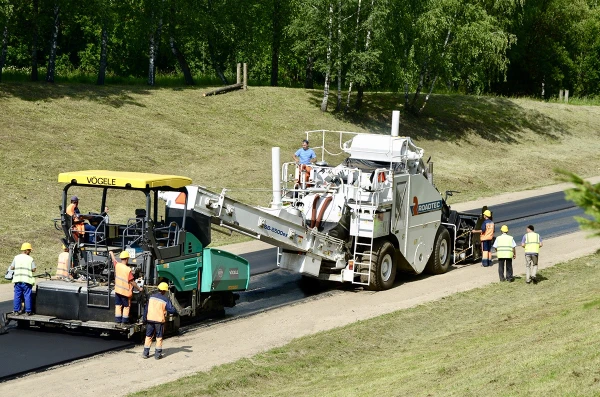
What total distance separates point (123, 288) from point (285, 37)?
4179 cm

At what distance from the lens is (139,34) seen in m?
47.8

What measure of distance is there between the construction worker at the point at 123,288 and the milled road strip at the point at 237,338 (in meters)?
0.64

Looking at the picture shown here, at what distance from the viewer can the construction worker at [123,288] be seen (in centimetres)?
1533

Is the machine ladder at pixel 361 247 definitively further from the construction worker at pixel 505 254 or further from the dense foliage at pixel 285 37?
the dense foliage at pixel 285 37

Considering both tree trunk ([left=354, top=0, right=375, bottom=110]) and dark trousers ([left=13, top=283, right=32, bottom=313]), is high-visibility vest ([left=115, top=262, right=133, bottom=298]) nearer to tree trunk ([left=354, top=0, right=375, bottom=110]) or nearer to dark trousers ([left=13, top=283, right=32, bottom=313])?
dark trousers ([left=13, top=283, right=32, bottom=313])

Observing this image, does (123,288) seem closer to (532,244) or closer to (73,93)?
(532,244)

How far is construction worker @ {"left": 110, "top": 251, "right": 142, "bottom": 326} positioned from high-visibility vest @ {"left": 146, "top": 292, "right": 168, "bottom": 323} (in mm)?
540

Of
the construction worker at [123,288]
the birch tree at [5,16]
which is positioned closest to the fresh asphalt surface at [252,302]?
the construction worker at [123,288]

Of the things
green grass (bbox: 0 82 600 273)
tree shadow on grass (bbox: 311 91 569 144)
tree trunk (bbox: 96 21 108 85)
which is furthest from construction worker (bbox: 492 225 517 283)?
tree trunk (bbox: 96 21 108 85)

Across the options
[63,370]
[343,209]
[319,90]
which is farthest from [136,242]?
[319,90]

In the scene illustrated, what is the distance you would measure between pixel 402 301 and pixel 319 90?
3456 centimetres

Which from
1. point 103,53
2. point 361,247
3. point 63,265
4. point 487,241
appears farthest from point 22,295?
point 103,53

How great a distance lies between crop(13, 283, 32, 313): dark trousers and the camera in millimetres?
16219

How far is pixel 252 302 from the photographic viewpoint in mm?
19750
